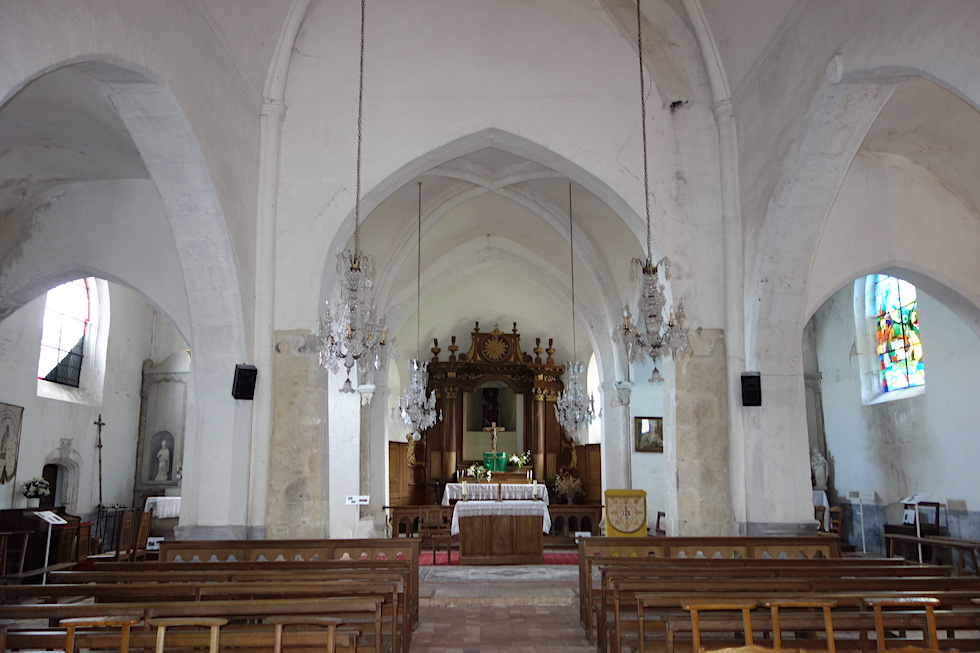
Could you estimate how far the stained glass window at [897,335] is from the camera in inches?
491

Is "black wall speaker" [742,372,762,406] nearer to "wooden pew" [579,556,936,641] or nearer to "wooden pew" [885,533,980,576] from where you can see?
"wooden pew" [579,556,936,641]

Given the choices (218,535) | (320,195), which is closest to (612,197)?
(320,195)

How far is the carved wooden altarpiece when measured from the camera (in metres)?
20.5

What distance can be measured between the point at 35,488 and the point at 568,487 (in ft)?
38.0

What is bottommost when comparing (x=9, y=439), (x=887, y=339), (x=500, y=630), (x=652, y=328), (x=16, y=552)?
(x=500, y=630)

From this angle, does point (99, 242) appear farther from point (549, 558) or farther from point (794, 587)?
point (794, 587)

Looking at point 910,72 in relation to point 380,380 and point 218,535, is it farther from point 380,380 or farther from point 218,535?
point 380,380

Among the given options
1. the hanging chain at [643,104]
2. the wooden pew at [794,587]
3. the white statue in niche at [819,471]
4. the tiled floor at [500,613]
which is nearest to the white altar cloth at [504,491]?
the tiled floor at [500,613]

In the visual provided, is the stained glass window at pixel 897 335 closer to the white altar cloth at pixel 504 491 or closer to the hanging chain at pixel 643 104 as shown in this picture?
the hanging chain at pixel 643 104

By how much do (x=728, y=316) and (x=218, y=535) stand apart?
235 inches

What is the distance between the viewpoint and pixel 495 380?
21.4 metres

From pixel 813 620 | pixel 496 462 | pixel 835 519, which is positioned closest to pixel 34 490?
pixel 496 462

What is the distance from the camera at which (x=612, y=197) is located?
30.9ft

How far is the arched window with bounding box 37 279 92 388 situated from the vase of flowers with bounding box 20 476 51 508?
193cm
